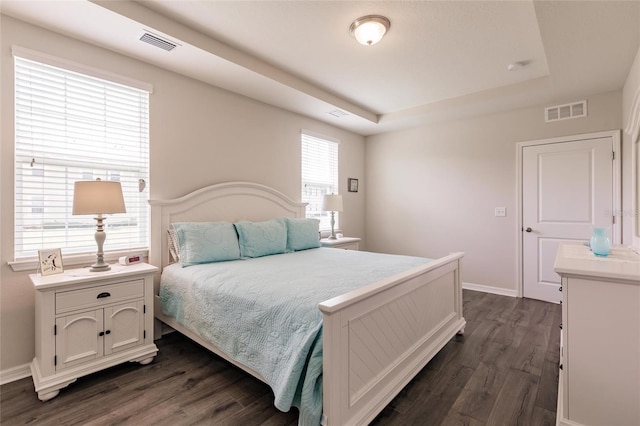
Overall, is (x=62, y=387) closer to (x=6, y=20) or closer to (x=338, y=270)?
(x=338, y=270)

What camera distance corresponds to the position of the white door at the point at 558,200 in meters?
3.45

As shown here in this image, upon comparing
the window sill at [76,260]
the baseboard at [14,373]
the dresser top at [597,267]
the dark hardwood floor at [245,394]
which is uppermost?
the dresser top at [597,267]

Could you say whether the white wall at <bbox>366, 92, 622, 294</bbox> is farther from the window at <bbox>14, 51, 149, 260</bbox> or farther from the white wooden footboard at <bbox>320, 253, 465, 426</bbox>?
the window at <bbox>14, 51, 149, 260</bbox>

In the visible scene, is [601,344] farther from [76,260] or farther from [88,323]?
[76,260]

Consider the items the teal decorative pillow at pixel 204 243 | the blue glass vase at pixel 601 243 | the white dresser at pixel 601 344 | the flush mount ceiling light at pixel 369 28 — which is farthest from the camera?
the teal decorative pillow at pixel 204 243

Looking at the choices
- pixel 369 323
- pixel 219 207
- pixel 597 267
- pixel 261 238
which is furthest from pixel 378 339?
pixel 219 207

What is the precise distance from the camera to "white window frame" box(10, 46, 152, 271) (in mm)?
2174

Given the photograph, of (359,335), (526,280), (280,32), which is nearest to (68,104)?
(280,32)

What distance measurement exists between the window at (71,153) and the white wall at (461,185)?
12.0 ft

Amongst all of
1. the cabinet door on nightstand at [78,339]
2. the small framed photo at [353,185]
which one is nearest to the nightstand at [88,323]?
the cabinet door on nightstand at [78,339]

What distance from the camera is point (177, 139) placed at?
9.77 feet

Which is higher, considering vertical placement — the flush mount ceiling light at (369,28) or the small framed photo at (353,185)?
the flush mount ceiling light at (369,28)

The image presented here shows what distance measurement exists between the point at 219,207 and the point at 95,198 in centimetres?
123

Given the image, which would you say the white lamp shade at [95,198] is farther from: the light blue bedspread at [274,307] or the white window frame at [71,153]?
the light blue bedspread at [274,307]
